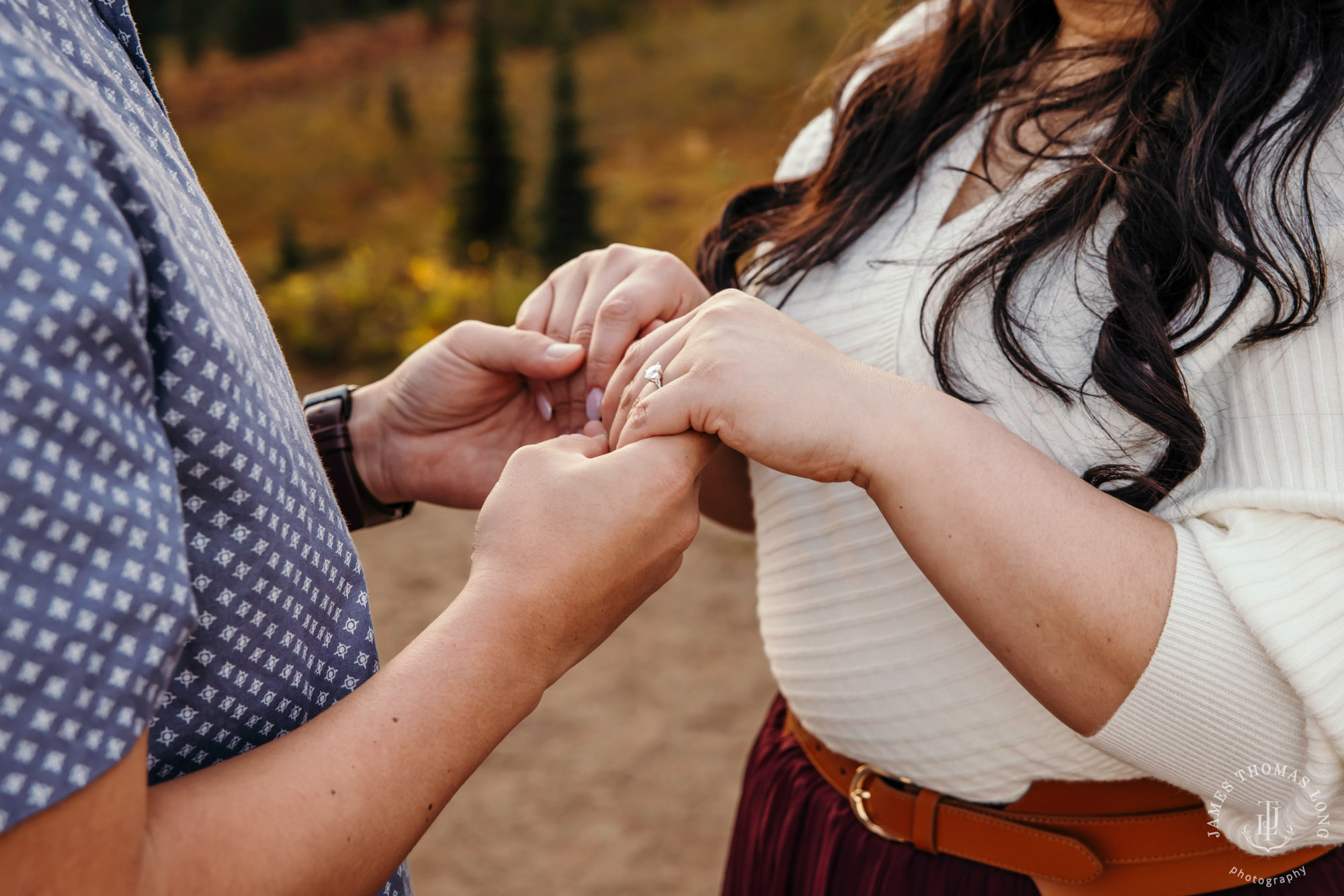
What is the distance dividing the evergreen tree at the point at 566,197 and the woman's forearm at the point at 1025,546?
30.5 ft

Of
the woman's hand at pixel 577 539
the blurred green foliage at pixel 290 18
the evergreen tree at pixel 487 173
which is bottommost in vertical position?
the evergreen tree at pixel 487 173

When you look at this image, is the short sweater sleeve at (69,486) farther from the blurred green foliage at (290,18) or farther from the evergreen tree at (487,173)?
the blurred green foliage at (290,18)

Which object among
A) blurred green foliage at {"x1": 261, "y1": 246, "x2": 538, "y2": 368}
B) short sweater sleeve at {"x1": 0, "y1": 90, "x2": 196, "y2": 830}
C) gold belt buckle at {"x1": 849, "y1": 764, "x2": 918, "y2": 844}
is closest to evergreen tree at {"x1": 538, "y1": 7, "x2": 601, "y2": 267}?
blurred green foliage at {"x1": 261, "y1": 246, "x2": 538, "y2": 368}

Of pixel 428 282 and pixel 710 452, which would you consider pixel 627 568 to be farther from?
pixel 428 282

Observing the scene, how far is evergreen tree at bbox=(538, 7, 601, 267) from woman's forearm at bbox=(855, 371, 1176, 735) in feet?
30.5

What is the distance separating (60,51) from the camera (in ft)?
2.36

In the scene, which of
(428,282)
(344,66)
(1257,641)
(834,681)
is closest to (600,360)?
(834,681)

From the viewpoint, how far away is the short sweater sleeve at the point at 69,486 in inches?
22.3

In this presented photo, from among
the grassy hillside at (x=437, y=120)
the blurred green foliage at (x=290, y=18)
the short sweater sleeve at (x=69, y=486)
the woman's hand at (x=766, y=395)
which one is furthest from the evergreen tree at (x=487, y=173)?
the short sweater sleeve at (x=69, y=486)

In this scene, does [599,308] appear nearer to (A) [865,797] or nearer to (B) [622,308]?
(B) [622,308]

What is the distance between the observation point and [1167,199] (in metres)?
1.00

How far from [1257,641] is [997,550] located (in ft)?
0.84

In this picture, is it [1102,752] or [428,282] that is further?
[428,282]

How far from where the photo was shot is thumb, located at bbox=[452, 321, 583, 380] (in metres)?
1.31
